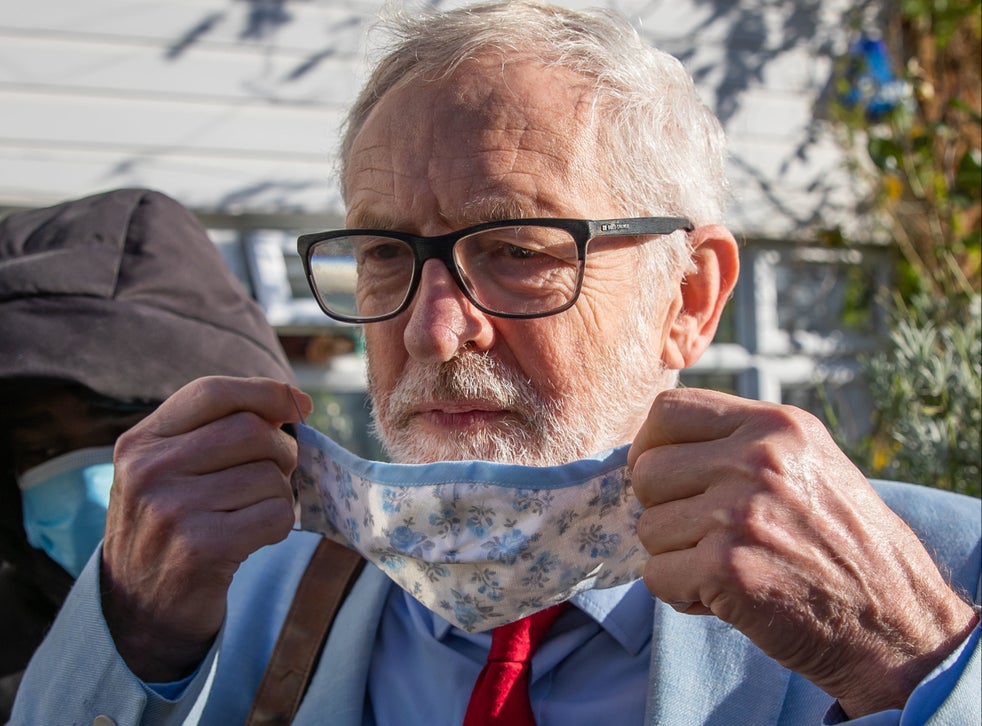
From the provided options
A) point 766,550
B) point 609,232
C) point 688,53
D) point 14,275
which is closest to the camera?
point 766,550

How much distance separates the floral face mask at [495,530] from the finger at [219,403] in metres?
0.17

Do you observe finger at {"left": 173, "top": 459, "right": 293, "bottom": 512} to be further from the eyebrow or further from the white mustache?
the eyebrow

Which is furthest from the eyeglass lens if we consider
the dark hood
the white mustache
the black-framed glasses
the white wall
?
the white wall

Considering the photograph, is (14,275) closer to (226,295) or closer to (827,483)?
(226,295)

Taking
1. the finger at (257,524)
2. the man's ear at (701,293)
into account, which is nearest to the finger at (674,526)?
the finger at (257,524)

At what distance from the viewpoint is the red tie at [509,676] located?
1.62 m

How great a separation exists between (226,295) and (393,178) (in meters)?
1.02

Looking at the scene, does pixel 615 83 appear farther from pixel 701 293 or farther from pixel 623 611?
pixel 623 611

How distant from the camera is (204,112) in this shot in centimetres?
450

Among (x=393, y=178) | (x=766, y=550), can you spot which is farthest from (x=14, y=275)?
(x=766, y=550)

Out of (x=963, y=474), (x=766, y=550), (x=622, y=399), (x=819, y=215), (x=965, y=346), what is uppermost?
(x=766, y=550)

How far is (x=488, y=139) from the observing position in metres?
1.80

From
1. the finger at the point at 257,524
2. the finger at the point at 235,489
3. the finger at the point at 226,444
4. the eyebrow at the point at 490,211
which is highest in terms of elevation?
the eyebrow at the point at 490,211

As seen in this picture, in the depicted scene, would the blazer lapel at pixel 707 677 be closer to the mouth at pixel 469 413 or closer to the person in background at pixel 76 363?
the mouth at pixel 469 413
